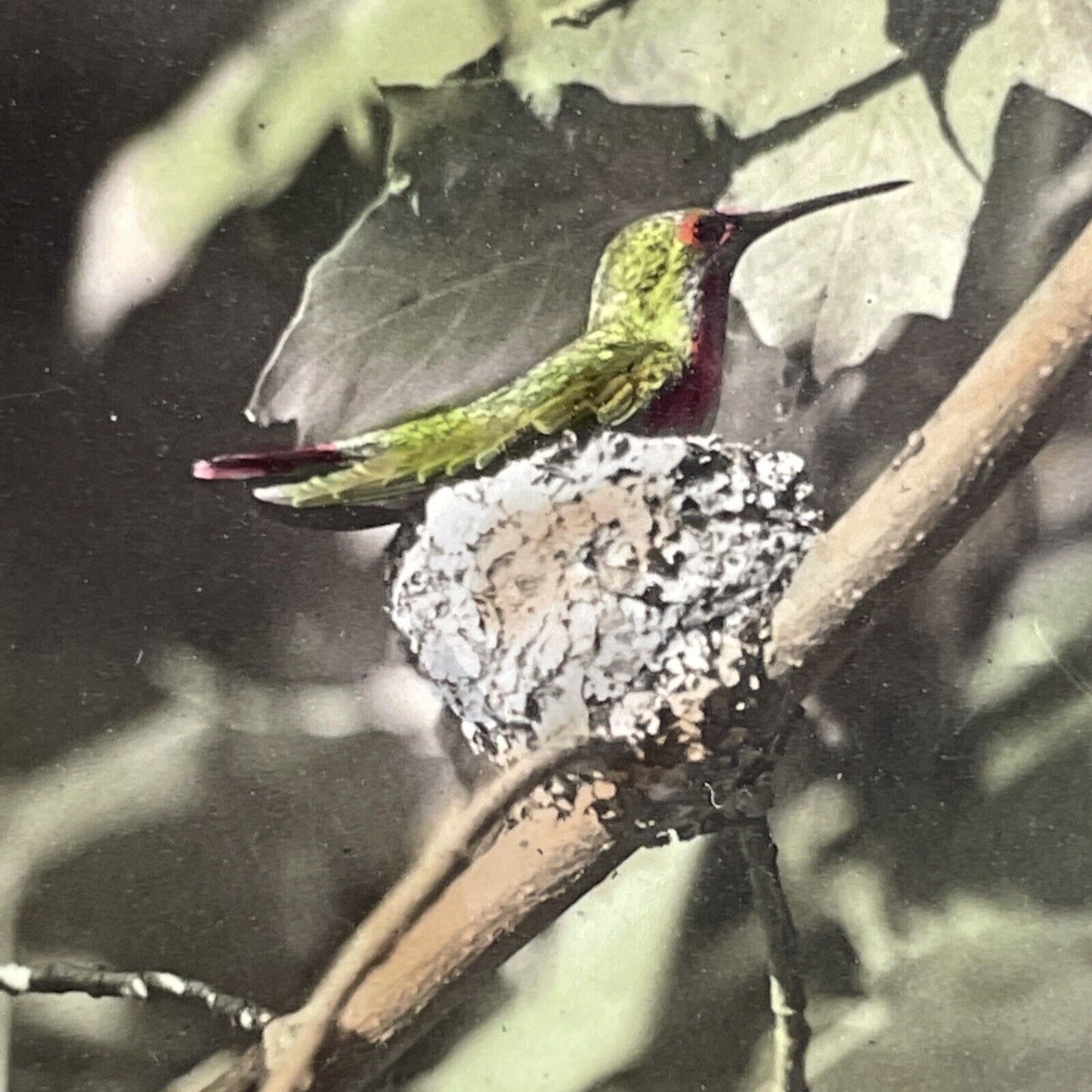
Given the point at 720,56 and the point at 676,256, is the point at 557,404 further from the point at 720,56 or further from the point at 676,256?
the point at 720,56

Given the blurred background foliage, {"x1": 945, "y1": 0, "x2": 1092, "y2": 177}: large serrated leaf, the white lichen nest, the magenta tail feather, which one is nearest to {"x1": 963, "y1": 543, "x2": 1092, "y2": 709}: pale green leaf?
the blurred background foliage

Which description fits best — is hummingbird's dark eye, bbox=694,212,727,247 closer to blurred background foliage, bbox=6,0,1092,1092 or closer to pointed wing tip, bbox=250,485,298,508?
blurred background foliage, bbox=6,0,1092,1092

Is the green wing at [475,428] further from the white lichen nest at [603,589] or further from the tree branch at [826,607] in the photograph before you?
the tree branch at [826,607]

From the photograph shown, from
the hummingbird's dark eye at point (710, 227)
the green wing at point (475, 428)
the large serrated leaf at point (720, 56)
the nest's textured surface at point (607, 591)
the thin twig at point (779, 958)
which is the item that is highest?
the large serrated leaf at point (720, 56)

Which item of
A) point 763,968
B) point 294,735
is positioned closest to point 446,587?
point 294,735

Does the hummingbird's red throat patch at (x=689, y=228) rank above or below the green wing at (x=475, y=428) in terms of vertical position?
above

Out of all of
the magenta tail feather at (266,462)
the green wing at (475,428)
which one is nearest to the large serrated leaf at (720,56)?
the green wing at (475,428)
